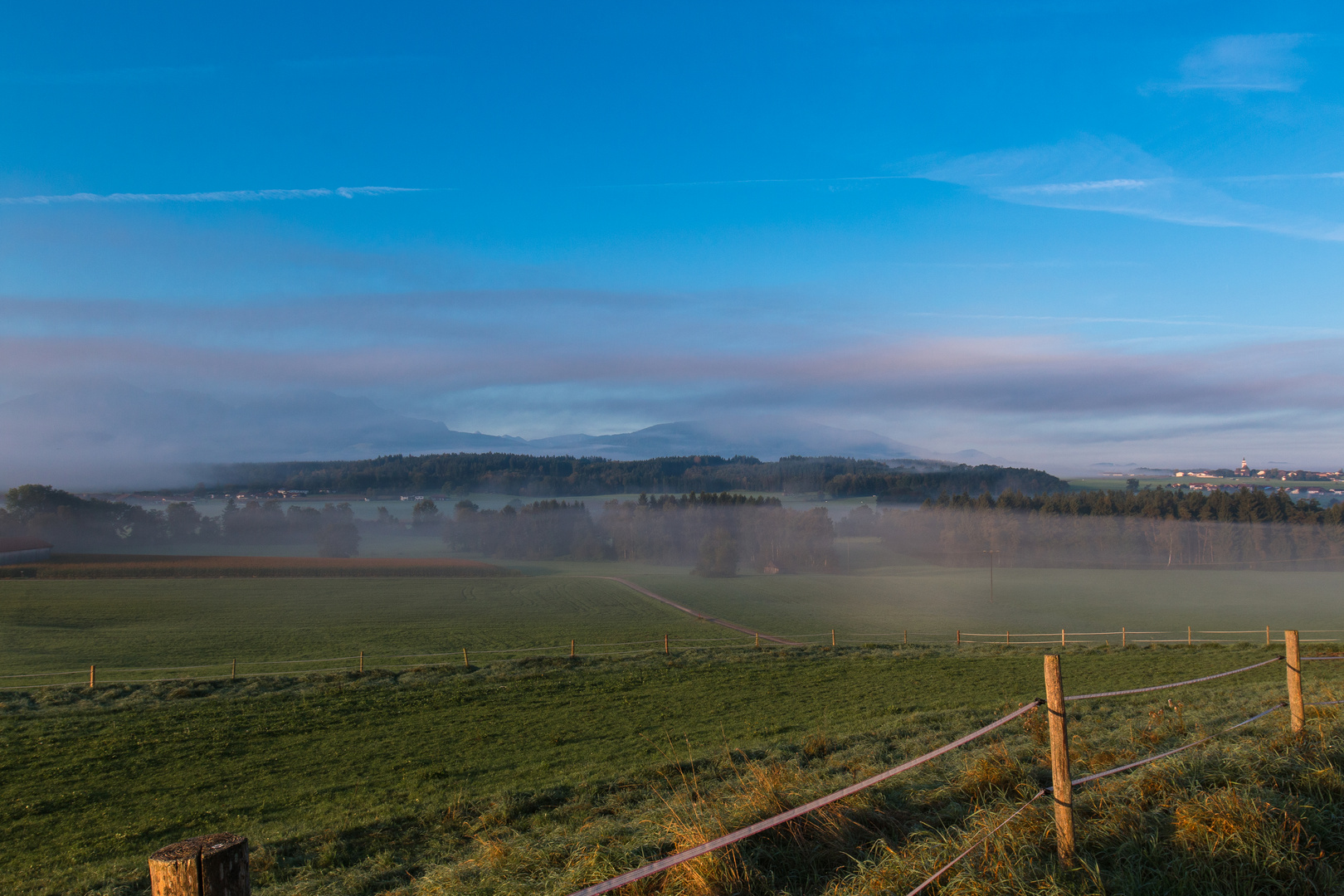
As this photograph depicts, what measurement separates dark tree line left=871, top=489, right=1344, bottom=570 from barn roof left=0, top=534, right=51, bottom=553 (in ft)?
342

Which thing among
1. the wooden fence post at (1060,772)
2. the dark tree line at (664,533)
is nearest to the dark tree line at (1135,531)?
the dark tree line at (664,533)

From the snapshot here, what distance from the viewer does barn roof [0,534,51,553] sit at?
69938 mm

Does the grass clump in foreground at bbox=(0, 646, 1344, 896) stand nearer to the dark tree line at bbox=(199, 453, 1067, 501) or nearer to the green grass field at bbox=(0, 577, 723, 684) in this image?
the green grass field at bbox=(0, 577, 723, 684)

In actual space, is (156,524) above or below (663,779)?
below

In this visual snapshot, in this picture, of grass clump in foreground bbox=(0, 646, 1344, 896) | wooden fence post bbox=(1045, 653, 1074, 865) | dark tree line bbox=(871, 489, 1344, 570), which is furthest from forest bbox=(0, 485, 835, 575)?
wooden fence post bbox=(1045, 653, 1074, 865)

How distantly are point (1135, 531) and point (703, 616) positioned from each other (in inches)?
2708

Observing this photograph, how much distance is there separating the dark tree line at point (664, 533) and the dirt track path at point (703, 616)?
14835mm

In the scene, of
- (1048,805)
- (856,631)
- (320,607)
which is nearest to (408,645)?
(320,607)

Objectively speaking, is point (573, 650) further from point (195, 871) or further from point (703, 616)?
point (195, 871)

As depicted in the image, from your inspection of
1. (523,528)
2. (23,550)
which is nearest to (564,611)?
(23,550)

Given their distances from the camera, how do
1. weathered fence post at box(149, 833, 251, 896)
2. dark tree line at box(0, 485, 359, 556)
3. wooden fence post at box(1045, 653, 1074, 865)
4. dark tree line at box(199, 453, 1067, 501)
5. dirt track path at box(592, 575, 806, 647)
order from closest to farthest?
weathered fence post at box(149, 833, 251, 896)
wooden fence post at box(1045, 653, 1074, 865)
dirt track path at box(592, 575, 806, 647)
dark tree line at box(0, 485, 359, 556)
dark tree line at box(199, 453, 1067, 501)

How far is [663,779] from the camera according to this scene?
10.0m

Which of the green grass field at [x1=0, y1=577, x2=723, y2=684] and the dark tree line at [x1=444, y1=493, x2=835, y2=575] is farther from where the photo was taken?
the dark tree line at [x1=444, y1=493, x2=835, y2=575]

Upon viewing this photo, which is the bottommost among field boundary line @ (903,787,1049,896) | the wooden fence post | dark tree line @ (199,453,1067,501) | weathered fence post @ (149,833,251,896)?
field boundary line @ (903,787,1049,896)
